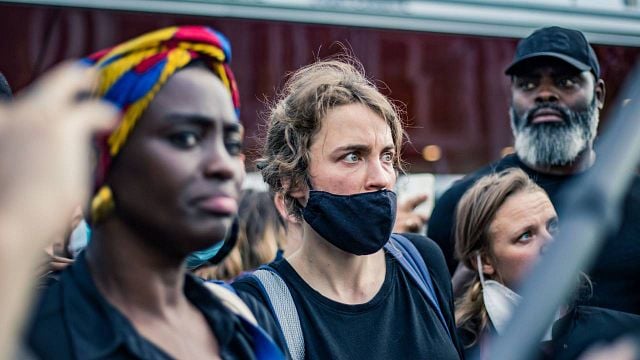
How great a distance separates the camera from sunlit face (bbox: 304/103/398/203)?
8.00 ft

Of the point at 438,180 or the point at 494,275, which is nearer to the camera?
the point at 494,275

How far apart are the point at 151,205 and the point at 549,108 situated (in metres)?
2.73

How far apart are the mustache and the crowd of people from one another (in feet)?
0.04

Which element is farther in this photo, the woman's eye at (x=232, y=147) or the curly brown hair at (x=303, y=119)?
the curly brown hair at (x=303, y=119)

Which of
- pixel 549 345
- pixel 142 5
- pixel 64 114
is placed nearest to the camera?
pixel 64 114

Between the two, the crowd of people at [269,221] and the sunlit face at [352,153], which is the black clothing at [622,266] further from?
the sunlit face at [352,153]

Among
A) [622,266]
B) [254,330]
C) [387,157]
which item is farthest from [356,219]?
[622,266]

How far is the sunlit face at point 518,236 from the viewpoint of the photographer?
120 inches

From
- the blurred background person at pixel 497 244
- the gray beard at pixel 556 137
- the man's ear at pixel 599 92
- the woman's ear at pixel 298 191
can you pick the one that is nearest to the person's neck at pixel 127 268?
the woman's ear at pixel 298 191

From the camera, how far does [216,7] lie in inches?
203

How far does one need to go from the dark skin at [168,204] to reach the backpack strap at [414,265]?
3.12ft

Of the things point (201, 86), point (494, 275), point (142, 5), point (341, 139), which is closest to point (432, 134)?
point (142, 5)

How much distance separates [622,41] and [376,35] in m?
1.82

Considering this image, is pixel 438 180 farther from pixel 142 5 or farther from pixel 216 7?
pixel 142 5
